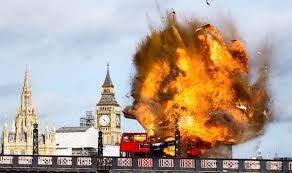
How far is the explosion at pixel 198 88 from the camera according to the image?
72.2 m

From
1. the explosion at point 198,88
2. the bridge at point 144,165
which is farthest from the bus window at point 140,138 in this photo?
the bridge at point 144,165

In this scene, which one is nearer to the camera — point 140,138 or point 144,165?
point 144,165

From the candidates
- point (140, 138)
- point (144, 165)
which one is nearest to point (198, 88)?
point (140, 138)

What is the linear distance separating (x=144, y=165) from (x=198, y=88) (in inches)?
620

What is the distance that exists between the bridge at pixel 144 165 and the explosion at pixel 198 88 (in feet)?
41.4

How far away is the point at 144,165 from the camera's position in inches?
2346

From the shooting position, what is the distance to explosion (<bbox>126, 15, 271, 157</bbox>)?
72250mm

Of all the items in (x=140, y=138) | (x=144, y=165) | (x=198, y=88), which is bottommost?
→ (x=144, y=165)

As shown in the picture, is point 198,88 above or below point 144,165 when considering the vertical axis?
above

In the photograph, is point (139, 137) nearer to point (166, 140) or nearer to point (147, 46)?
point (166, 140)

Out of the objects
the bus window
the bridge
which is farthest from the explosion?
the bridge

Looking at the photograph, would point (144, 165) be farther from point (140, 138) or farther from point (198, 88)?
point (198, 88)

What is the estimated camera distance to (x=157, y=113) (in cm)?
7506

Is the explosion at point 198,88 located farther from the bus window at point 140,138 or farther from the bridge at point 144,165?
the bridge at point 144,165
